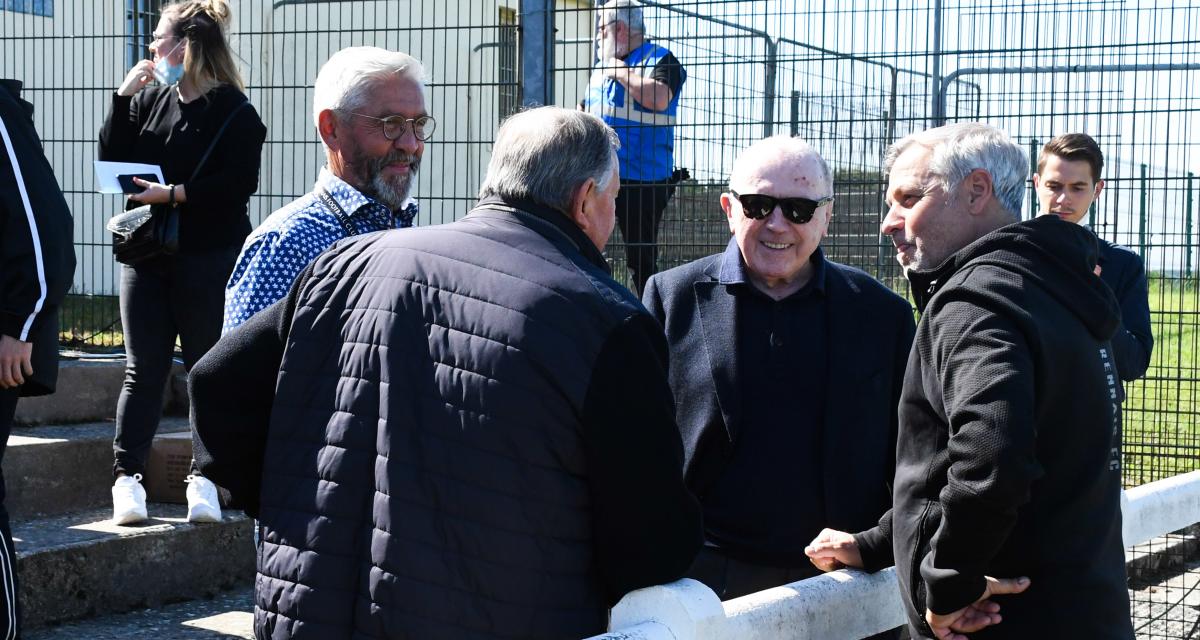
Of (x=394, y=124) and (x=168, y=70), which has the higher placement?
(x=168, y=70)

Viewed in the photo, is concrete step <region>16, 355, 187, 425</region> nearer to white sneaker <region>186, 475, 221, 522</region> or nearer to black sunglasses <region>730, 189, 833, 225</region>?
white sneaker <region>186, 475, 221, 522</region>

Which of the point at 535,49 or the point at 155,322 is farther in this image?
the point at 535,49

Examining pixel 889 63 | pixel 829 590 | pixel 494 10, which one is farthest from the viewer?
pixel 494 10

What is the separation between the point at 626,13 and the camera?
20.8ft

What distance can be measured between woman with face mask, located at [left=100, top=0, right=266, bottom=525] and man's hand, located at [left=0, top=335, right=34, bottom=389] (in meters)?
1.39

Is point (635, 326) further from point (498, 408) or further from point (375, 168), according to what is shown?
point (375, 168)

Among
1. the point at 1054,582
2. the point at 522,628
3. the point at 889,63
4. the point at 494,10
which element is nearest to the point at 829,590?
the point at 1054,582

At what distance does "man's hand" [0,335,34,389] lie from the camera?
3.88 meters

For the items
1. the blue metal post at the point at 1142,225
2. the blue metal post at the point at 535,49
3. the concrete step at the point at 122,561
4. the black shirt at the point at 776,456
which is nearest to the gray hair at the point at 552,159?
the black shirt at the point at 776,456

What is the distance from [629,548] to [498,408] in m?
0.30

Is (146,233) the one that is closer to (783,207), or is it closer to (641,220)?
(641,220)

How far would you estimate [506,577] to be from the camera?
212cm

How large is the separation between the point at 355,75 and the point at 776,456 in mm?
1347

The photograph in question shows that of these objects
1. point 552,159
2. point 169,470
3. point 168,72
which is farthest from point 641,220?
point 552,159
